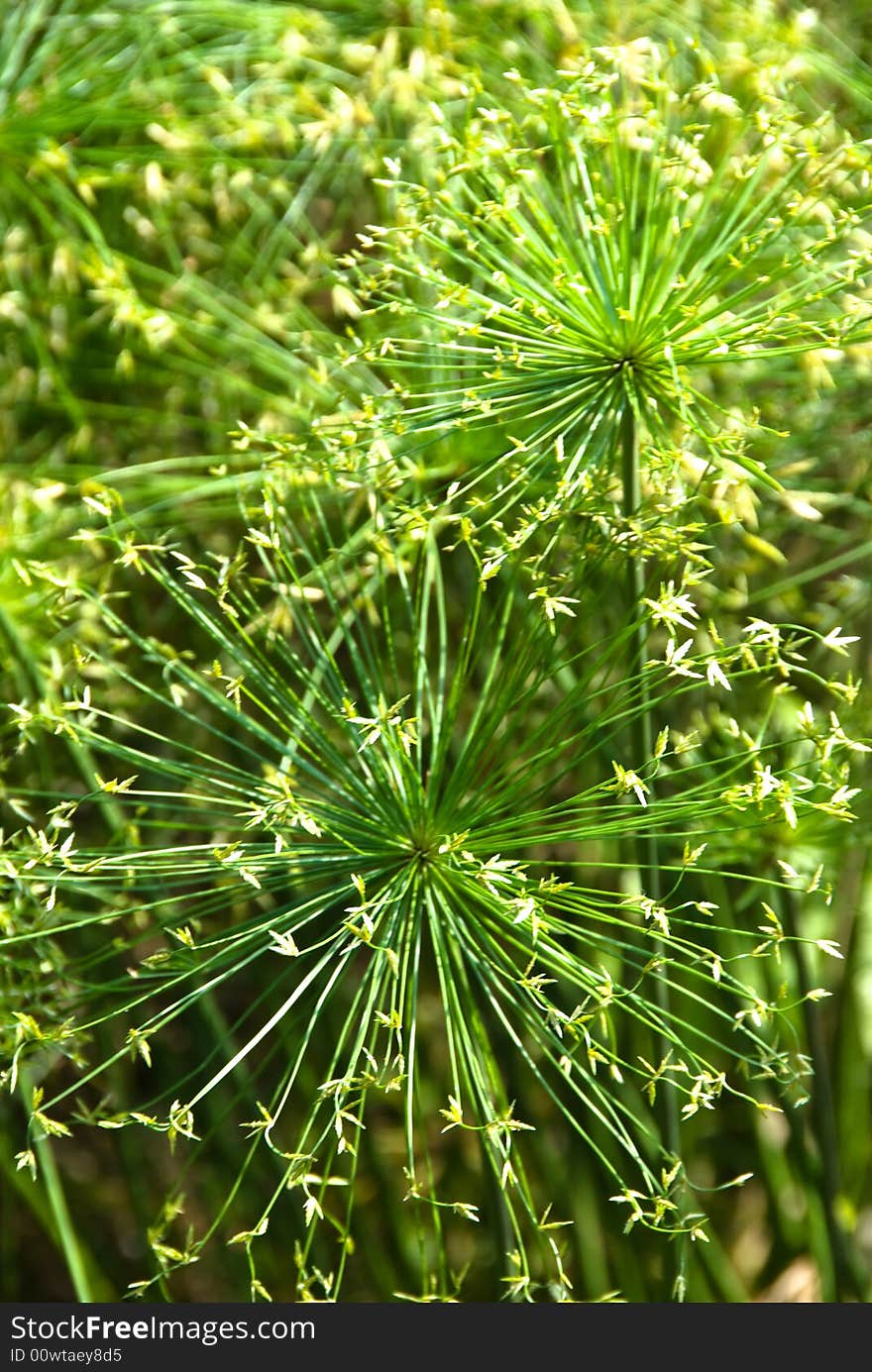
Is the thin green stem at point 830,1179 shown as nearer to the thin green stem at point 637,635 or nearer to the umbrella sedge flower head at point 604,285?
the thin green stem at point 637,635

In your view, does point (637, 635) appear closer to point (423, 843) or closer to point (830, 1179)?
point (423, 843)

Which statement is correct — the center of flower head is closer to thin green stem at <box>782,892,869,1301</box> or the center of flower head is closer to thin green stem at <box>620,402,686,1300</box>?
thin green stem at <box>620,402,686,1300</box>

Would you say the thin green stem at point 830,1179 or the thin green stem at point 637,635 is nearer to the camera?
the thin green stem at point 637,635

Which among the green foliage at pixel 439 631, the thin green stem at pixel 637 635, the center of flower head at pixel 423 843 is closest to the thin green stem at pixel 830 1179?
the green foliage at pixel 439 631

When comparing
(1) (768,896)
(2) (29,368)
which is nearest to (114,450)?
(2) (29,368)

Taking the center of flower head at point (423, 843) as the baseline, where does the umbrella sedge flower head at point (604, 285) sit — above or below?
above

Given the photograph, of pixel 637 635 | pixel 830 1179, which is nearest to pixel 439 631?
pixel 637 635

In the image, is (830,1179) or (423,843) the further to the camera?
(830,1179)

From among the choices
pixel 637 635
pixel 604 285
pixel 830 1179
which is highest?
pixel 604 285

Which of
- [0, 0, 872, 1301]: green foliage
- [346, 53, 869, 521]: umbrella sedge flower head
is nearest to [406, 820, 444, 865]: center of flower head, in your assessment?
[0, 0, 872, 1301]: green foliage

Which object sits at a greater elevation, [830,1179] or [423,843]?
[423,843]

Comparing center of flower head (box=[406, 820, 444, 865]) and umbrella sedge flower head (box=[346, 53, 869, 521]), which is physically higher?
umbrella sedge flower head (box=[346, 53, 869, 521])
